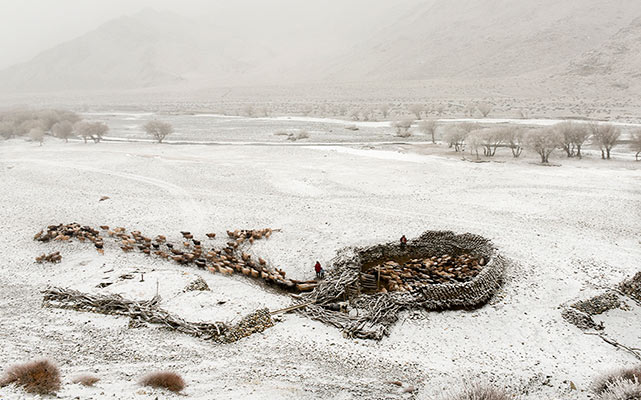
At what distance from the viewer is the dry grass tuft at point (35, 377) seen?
9508mm

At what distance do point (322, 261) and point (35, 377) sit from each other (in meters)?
11.1

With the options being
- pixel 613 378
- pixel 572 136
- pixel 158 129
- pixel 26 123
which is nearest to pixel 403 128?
pixel 572 136

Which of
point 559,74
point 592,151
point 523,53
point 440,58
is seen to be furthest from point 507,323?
point 440,58

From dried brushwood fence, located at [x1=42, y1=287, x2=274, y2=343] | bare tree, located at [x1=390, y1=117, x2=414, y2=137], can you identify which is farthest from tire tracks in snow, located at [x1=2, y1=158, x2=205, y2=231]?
bare tree, located at [x1=390, y1=117, x2=414, y2=137]

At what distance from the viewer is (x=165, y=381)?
1042 cm

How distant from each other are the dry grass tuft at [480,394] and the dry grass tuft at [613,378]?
2634 millimetres

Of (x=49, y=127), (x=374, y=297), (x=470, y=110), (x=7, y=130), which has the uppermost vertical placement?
(x=470, y=110)

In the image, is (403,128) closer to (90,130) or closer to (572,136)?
(572,136)

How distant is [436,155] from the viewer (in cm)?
3778

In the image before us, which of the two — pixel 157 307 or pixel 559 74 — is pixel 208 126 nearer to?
pixel 157 307

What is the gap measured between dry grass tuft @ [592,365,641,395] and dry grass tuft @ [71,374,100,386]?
1279cm

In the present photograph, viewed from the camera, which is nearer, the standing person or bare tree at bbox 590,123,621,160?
the standing person

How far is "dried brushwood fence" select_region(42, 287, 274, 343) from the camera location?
1291 cm

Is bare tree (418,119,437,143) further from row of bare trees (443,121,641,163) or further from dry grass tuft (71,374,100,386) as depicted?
dry grass tuft (71,374,100,386)
